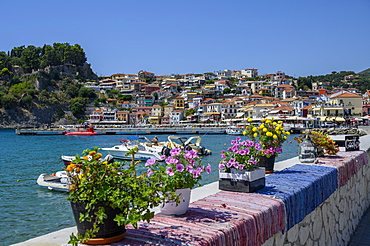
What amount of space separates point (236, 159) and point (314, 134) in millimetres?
3000

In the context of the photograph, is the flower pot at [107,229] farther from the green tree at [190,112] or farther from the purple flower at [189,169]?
the green tree at [190,112]

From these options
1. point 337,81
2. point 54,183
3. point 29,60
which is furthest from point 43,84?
point 337,81

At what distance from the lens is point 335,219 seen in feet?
14.6

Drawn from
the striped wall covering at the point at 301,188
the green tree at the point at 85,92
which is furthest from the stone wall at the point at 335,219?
the green tree at the point at 85,92

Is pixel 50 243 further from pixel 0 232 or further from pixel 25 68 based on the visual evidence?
pixel 25 68

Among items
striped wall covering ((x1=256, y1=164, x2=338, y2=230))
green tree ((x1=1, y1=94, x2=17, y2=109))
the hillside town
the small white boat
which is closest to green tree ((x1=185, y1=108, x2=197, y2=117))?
the hillside town

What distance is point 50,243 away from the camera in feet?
7.06

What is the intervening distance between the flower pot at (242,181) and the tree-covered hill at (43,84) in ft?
353

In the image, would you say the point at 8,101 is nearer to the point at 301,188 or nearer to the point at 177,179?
the point at 301,188

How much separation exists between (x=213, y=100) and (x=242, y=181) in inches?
4066

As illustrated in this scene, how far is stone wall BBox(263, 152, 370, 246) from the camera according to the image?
3.26 metres

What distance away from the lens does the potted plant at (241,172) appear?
3314mm

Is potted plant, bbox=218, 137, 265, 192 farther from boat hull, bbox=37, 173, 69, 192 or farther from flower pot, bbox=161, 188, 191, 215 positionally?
boat hull, bbox=37, 173, 69, 192

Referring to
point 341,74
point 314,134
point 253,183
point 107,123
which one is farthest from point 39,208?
point 341,74
